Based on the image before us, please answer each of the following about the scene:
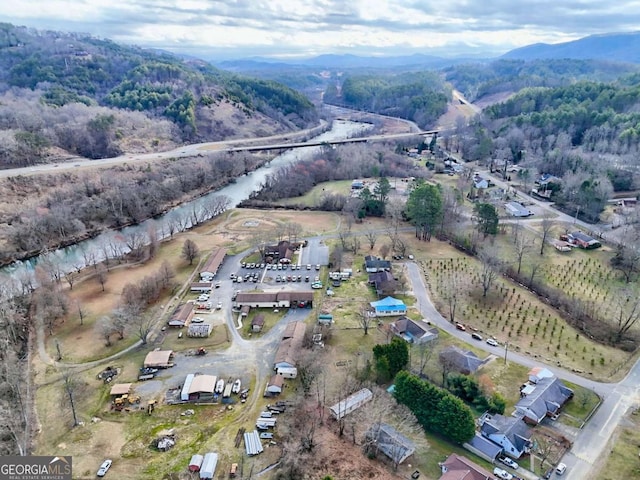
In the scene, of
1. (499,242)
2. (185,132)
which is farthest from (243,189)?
(499,242)

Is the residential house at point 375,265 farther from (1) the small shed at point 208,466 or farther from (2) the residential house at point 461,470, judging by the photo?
(1) the small shed at point 208,466

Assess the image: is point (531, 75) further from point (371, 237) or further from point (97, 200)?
point (97, 200)

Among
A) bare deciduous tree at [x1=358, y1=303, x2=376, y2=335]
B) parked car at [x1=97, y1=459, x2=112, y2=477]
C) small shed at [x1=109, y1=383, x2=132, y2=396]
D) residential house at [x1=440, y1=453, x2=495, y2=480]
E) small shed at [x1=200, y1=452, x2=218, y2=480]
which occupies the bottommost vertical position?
small shed at [x1=109, y1=383, x2=132, y2=396]

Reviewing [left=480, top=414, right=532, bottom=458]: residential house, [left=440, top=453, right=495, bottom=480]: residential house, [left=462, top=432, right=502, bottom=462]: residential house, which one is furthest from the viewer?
[left=480, top=414, right=532, bottom=458]: residential house

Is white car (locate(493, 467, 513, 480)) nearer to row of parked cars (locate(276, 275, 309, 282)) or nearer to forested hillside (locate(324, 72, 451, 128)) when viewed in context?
row of parked cars (locate(276, 275, 309, 282))

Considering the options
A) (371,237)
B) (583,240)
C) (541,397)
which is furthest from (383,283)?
(583,240)

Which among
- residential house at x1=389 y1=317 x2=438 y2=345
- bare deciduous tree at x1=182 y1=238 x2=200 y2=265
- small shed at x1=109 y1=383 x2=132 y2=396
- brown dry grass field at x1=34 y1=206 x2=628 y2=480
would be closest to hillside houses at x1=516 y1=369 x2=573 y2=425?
brown dry grass field at x1=34 y1=206 x2=628 y2=480
